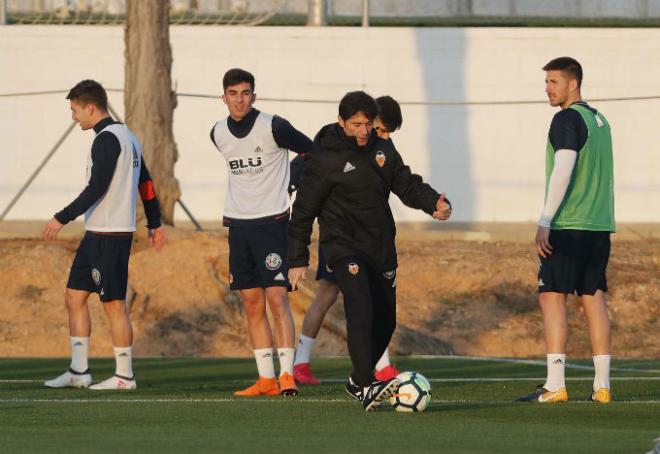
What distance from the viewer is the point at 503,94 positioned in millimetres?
22688

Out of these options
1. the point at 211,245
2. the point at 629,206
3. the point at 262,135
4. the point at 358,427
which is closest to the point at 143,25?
the point at 211,245

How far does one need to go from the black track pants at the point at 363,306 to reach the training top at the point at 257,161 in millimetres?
1421

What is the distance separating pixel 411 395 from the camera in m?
9.64

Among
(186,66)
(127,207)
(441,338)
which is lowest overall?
(441,338)

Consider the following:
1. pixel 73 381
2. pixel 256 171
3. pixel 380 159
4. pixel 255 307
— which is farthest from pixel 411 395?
pixel 73 381

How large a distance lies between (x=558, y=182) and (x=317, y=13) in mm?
12930

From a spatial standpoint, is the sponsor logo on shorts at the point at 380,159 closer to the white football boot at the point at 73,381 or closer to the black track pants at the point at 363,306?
the black track pants at the point at 363,306

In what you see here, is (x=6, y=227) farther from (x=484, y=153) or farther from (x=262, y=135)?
(x=262, y=135)

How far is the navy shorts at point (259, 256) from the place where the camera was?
1134cm

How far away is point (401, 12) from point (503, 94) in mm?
1794

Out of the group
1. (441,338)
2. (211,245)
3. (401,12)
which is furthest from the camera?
(401,12)

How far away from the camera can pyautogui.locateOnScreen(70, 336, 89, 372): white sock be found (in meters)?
12.0

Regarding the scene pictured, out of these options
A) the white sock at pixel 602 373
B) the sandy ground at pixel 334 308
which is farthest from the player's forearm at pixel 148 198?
the sandy ground at pixel 334 308

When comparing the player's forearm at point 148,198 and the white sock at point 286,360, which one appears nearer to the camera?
the white sock at point 286,360
